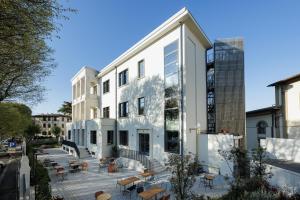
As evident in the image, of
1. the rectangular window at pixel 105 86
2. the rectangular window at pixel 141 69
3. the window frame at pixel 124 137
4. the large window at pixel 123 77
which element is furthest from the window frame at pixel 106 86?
the rectangular window at pixel 141 69

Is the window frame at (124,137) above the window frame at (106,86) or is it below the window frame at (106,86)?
below

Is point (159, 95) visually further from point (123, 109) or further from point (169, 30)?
point (123, 109)

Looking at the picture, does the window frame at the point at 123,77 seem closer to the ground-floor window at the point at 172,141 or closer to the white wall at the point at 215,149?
the ground-floor window at the point at 172,141

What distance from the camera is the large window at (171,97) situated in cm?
1777

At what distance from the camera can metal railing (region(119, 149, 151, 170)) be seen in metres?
19.1

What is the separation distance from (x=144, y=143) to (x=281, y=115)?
14.2 m

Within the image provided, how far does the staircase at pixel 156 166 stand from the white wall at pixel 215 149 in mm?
3238

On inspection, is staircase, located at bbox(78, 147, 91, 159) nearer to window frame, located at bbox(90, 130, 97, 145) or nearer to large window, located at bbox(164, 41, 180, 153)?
window frame, located at bbox(90, 130, 97, 145)

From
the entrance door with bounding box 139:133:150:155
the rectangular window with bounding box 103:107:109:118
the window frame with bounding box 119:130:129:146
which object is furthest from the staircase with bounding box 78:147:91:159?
the entrance door with bounding box 139:133:150:155

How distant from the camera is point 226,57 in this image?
23.8 metres

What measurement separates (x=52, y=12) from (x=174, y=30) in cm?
1215

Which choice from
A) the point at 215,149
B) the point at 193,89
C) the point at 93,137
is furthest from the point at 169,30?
the point at 93,137

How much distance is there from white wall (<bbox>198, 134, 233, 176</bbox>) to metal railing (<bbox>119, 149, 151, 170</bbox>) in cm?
453

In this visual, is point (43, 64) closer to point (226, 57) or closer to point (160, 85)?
point (160, 85)
